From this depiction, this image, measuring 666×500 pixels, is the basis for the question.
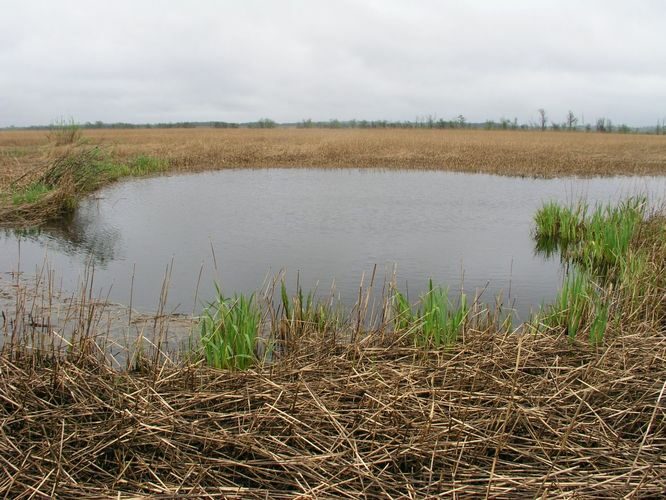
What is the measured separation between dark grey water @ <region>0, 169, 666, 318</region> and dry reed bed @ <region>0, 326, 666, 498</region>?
9.20ft

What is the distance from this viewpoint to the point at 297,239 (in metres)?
10.8

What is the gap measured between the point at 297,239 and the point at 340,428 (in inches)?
302

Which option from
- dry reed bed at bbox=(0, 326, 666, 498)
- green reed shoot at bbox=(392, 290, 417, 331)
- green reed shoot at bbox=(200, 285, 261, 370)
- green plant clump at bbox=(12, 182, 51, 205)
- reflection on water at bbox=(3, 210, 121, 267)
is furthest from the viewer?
Result: green plant clump at bbox=(12, 182, 51, 205)

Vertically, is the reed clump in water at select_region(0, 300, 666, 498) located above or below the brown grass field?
below

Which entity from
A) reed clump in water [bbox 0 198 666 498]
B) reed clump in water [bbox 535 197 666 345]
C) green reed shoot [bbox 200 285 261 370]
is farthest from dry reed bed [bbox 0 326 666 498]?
reed clump in water [bbox 535 197 666 345]

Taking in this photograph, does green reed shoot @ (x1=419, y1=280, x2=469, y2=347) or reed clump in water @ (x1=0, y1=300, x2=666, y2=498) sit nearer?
reed clump in water @ (x1=0, y1=300, x2=666, y2=498)

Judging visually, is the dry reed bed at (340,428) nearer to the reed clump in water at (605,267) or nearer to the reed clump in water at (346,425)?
the reed clump in water at (346,425)

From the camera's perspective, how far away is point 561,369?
13.4 ft

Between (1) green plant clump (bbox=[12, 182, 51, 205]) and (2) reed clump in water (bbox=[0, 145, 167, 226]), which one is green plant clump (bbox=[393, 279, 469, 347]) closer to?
(2) reed clump in water (bbox=[0, 145, 167, 226])

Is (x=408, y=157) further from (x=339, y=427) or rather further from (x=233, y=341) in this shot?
(x=339, y=427)

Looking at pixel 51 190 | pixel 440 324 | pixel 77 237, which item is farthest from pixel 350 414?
pixel 51 190

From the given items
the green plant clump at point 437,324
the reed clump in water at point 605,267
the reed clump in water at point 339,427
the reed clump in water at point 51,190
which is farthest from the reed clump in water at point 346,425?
the reed clump in water at point 51,190

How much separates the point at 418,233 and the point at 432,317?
6.87m

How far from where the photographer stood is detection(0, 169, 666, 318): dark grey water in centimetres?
794
